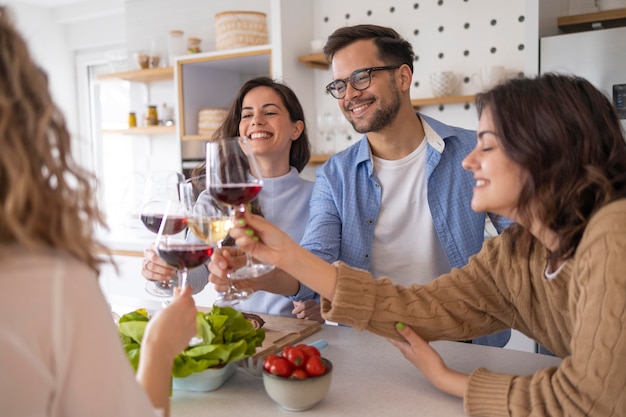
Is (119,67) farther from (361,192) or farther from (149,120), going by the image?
(361,192)

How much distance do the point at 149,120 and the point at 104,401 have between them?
405 cm

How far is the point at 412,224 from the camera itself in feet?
7.04

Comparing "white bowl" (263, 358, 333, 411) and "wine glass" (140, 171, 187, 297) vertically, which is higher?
"wine glass" (140, 171, 187, 297)

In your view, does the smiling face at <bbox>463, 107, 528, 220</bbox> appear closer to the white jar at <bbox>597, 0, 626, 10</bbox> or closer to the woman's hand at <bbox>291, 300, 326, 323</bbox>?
the woman's hand at <bbox>291, 300, 326, 323</bbox>

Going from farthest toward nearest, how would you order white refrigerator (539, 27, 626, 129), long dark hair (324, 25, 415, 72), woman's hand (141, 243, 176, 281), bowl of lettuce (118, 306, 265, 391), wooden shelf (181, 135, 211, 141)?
wooden shelf (181, 135, 211, 141), white refrigerator (539, 27, 626, 129), long dark hair (324, 25, 415, 72), woman's hand (141, 243, 176, 281), bowl of lettuce (118, 306, 265, 391)

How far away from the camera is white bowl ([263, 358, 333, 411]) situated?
1.19m

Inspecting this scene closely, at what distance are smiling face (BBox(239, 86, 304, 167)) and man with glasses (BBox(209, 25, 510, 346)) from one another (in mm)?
226

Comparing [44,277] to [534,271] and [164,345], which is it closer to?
[164,345]

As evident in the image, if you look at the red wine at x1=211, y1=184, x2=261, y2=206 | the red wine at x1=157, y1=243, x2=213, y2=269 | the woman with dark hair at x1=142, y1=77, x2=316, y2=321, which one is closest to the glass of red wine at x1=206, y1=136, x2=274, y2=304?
the red wine at x1=211, y1=184, x2=261, y2=206

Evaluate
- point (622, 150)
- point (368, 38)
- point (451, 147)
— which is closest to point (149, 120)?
point (368, 38)

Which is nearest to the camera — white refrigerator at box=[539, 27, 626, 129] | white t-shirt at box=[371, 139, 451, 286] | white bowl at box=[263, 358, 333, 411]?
white bowl at box=[263, 358, 333, 411]

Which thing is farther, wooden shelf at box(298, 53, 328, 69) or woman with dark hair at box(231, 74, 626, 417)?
wooden shelf at box(298, 53, 328, 69)

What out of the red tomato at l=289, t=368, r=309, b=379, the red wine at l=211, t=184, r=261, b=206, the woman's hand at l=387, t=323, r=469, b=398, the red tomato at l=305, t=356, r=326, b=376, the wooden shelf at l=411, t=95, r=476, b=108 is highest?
the wooden shelf at l=411, t=95, r=476, b=108

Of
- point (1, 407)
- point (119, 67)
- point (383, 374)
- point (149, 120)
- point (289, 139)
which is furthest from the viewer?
point (119, 67)
